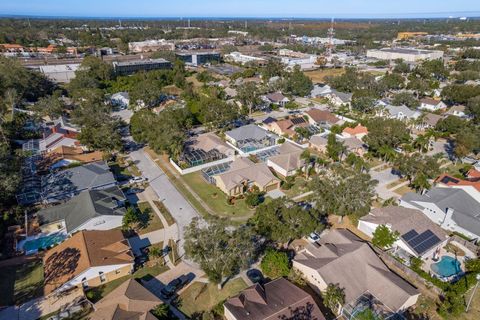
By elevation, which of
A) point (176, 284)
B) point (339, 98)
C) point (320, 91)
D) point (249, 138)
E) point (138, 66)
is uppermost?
point (138, 66)

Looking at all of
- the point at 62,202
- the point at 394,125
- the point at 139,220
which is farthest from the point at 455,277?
the point at 62,202

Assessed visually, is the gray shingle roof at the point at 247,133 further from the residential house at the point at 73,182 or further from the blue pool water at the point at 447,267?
the blue pool water at the point at 447,267

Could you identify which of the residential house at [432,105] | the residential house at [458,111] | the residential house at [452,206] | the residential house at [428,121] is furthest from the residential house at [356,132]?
the residential house at [432,105]

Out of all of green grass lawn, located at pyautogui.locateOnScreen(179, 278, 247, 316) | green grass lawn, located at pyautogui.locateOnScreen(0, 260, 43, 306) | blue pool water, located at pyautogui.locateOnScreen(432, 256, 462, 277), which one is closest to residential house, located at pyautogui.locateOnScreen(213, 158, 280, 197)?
green grass lawn, located at pyautogui.locateOnScreen(179, 278, 247, 316)

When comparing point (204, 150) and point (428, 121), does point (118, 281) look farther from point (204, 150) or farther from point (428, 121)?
point (428, 121)

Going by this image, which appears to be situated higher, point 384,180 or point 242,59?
point 242,59

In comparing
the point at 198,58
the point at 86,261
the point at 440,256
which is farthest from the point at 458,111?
the point at 198,58

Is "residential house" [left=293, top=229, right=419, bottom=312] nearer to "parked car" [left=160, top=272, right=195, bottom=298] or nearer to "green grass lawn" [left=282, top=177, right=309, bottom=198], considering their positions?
"parked car" [left=160, top=272, right=195, bottom=298]

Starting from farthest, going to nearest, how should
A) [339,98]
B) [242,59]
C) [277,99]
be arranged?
1. [242,59]
2. [339,98]
3. [277,99]
